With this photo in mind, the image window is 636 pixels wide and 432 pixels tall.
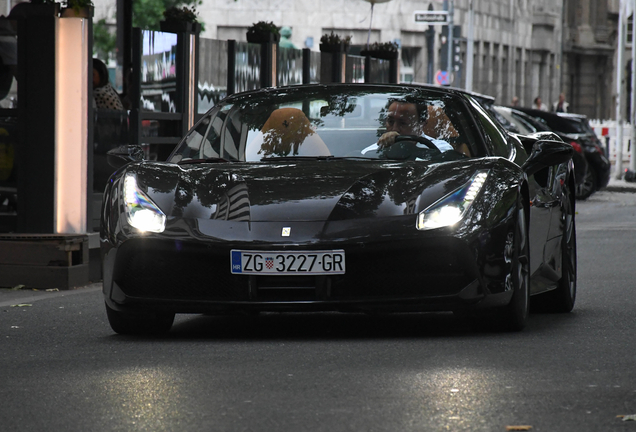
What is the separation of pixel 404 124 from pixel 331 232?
1281 millimetres

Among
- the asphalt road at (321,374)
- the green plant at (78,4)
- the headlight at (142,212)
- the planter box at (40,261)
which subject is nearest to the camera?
the asphalt road at (321,374)

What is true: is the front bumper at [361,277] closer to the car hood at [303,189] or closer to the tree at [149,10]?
the car hood at [303,189]

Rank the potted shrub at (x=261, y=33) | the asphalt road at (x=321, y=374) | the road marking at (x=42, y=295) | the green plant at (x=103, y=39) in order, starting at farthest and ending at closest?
1. the green plant at (x=103, y=39)
2. the potted shrub at (x=261, y=33)
3. the road marking at (x=42, y=295)
4. the asphalt road at (x=321, y=374)

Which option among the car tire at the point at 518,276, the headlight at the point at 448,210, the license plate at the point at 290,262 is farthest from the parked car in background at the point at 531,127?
the license plate at the point at 290,262

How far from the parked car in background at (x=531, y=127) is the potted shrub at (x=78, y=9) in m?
10.4

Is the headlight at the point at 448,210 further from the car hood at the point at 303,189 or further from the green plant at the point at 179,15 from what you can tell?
the green plant at the point at 179,15

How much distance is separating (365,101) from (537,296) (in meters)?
1.49

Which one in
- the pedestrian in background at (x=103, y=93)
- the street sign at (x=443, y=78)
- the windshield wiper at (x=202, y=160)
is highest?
the street sign at (x=443, y=78)

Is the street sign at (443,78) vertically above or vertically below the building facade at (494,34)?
below

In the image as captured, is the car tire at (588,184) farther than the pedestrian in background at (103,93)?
Yes

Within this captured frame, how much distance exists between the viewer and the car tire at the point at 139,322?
268 inches

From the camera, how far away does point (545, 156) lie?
7.30 meters

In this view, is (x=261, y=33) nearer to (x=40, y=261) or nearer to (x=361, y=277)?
(x=40, y=261)

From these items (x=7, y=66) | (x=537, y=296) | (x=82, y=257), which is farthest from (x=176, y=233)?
(x=7, y=66)
